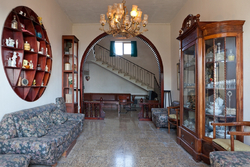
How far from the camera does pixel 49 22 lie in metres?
4.56

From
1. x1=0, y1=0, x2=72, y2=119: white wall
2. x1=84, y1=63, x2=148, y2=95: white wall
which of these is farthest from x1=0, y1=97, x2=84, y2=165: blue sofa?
x1=84, y1=63, x2=148, y2=95: white wall

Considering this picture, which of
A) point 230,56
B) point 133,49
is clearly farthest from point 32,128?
point 133,49

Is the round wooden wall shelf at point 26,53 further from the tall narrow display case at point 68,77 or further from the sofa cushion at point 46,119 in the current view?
the tall narrow display case at point 68,77

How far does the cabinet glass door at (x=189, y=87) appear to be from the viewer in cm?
321

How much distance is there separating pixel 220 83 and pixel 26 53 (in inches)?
152

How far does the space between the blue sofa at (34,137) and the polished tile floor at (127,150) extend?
38 cm

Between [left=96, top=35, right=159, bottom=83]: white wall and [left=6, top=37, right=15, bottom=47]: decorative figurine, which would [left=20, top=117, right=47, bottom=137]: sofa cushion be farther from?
[left=96, top=35, right=159, bottom=83]: white wall

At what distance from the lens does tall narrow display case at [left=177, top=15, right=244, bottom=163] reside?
2691 millimetres

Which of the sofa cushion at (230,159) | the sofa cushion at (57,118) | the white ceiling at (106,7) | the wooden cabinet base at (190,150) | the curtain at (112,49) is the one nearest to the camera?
the sofa cushion at (230,159)

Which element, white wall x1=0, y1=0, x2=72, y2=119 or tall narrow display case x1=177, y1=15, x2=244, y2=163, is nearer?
tall narrow display case x1=177, y1=15, x2=244, y2=163

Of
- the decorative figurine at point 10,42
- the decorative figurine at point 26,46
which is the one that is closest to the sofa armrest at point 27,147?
the decorative figurine at point 10,42

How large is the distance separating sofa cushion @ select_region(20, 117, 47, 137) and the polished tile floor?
637 millimetres

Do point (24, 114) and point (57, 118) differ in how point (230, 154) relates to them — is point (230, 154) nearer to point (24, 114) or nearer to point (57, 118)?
point (24, 114)

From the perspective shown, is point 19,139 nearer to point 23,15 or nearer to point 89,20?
point 23,15
